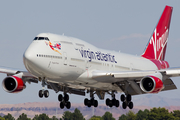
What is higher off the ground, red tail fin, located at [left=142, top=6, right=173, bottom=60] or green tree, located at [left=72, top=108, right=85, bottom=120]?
red tail fin, located at [left=142, top=6, right=173, bottom=60]

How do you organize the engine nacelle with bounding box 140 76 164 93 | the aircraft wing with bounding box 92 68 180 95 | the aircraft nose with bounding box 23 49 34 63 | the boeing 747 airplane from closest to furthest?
the aircraft nose with bounding box 23 49 34 63 < the boeing 747 airplane < the engine nacelle with bounding box 140 76 164 93 < the aircraft wing with bounding box 92 68 180 95

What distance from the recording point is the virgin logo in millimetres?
56366

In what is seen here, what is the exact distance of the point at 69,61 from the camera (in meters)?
37.6

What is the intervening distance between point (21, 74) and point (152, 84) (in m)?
14.0

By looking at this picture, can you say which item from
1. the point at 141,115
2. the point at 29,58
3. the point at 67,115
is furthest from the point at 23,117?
the point at 29,58

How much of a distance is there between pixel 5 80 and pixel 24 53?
32.2ft

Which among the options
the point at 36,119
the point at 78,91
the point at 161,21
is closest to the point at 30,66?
the point at 78,91

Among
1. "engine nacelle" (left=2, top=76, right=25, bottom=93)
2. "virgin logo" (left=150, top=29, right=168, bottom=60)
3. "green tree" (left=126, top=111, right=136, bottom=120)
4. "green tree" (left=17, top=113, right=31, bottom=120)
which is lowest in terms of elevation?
"green tree" (left=126, top=111, right=136, bottom=120)

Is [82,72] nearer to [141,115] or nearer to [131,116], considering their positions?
[131,116]

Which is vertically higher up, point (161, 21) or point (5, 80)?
point (161, 21)

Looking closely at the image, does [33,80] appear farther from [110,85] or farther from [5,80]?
[110,85]

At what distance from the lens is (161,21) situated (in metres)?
58.4

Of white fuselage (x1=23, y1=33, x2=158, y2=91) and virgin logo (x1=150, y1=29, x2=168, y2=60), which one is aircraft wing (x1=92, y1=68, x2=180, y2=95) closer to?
white fuselage (x1=23, y1=33, x2=158, y2=91)

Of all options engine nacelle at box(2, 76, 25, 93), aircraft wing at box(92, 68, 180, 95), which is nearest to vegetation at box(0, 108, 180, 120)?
aircraft wing at box(92, 68, 180, 95)
